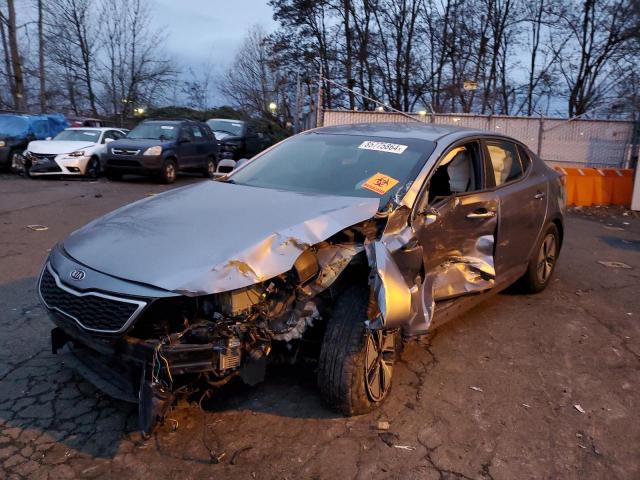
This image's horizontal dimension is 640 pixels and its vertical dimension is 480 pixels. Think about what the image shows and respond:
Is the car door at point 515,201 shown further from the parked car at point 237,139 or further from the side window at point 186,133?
the parked car at point 237,139

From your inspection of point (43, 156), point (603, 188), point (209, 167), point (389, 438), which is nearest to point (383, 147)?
point (389, 438)

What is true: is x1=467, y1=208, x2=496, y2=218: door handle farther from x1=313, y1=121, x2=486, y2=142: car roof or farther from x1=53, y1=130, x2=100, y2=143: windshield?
x1=53, y1=130, x2=100, y2=143: windshield

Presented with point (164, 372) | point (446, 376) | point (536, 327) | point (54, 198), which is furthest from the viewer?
point (54, 198)

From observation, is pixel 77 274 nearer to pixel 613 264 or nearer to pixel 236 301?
pixel 236 301

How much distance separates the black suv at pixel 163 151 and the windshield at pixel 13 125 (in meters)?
3.80

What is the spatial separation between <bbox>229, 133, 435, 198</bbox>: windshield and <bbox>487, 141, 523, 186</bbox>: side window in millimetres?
843

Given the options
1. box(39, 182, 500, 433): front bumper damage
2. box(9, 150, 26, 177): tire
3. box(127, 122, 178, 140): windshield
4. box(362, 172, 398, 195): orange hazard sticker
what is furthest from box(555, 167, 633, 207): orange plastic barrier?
box(9, 150, 26, 177): tire

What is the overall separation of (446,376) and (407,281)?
993 millimetres

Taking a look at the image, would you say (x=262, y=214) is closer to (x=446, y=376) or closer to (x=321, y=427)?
(x=321, y=427)

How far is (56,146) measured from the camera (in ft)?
47.8

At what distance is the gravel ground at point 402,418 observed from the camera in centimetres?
277

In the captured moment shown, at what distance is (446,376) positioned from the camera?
3764 mm

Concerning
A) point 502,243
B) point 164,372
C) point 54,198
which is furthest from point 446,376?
point 54,198

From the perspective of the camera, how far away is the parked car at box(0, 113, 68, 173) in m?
15.4
